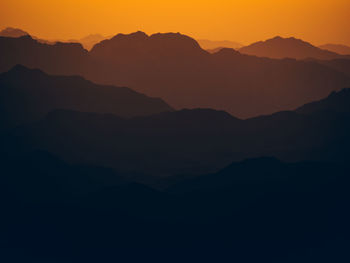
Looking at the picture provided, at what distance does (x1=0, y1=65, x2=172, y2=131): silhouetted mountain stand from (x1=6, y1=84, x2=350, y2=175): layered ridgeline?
13068mm

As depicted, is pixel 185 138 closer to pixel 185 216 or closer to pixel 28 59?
pixel 185 216

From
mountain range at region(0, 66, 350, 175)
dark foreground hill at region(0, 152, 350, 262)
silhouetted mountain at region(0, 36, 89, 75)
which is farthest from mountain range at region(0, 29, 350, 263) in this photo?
silhouetted mountain at region(0, 36, 89, 75)

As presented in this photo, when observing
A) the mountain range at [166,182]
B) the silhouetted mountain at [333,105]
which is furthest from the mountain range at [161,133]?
the mountain range at [166,182]

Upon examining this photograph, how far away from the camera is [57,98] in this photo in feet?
490

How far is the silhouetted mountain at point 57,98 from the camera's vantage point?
14438 cm

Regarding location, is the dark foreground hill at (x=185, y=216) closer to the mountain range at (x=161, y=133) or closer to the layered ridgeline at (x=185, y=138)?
the layered ridgeline at (x=185, y=138)

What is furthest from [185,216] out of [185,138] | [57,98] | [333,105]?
[57,98]

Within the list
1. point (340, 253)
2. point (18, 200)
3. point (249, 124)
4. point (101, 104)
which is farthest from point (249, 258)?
point (101, 104)

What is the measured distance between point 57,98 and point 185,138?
42.5 metres

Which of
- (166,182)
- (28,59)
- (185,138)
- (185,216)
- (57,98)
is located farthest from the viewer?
(28,59)

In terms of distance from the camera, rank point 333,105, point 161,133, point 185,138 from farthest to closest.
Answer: point 333,105, point 161,133, point 185,138

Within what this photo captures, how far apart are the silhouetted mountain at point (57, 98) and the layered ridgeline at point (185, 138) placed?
13068 millimetres

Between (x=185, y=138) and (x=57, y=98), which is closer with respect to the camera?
(x=185, y=138)

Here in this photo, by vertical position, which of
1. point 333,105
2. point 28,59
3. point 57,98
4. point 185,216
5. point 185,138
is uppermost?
point 28,59
